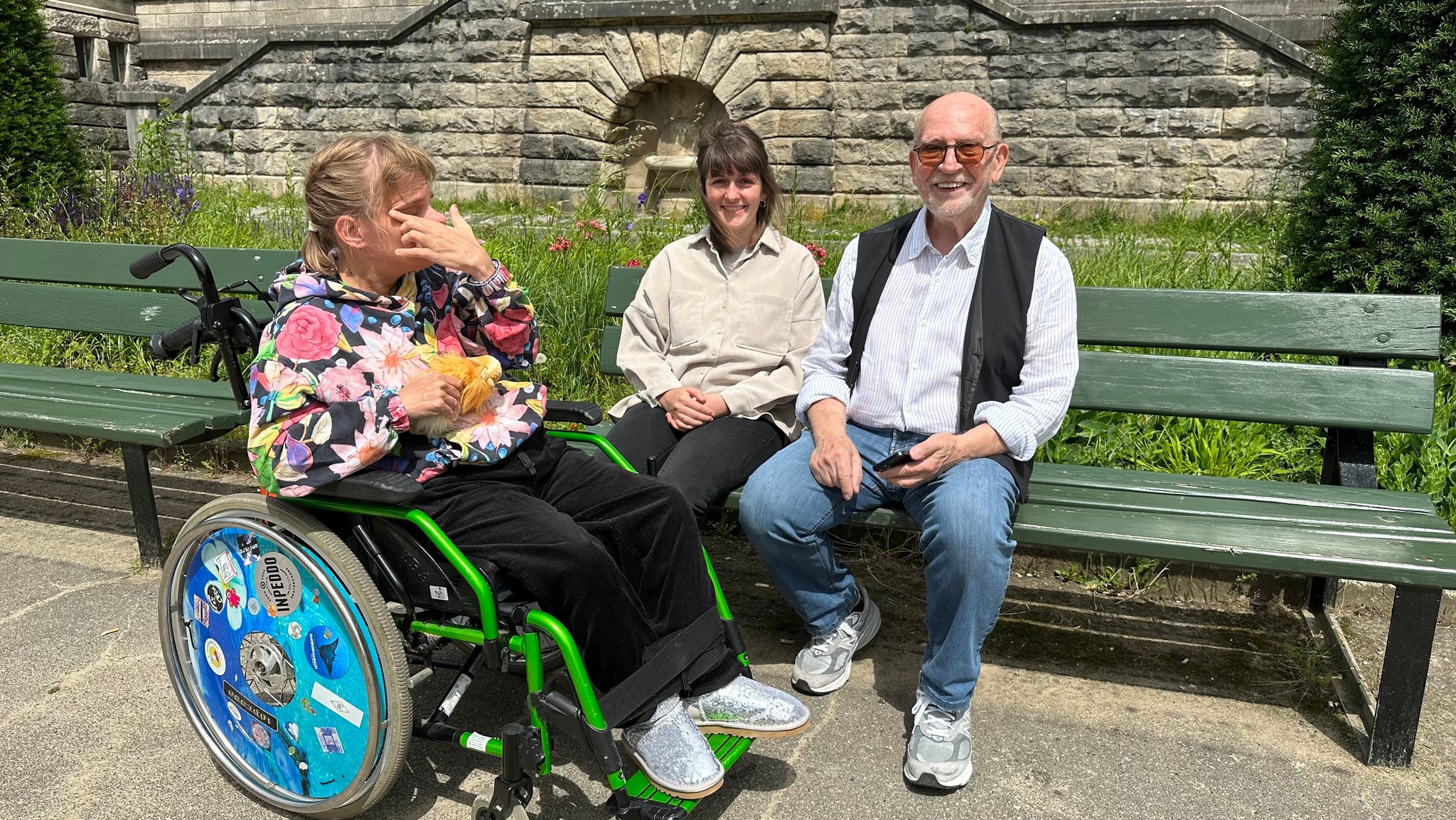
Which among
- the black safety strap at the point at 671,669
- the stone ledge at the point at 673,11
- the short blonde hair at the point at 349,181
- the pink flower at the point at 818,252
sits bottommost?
the black safety strap at the point at 671,669

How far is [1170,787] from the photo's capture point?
95.8 inches

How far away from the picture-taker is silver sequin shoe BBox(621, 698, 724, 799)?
209 cm

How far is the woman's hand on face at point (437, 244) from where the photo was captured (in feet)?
7.40

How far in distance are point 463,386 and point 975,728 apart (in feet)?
5.23

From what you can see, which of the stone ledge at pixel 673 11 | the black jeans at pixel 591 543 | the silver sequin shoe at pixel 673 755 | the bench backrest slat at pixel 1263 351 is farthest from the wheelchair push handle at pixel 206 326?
the stone ledge at pixel 673 11

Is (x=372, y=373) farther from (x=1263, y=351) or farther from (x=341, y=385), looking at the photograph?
(x=1263, y=351)

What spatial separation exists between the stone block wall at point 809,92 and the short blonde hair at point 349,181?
28.3ft

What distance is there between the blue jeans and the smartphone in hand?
87 millimetres

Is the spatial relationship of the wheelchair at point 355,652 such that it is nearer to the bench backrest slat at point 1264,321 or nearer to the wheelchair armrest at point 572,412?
the wheelchair armrest at point 572,412

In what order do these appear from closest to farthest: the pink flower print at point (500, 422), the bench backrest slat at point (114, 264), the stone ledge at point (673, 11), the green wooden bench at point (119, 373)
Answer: the pink flower print at point (500, 422)
the green wooden bench at point (119, 373)
the bench backrest slat at point (114, 264)
the stone ledge at point (673, 11)

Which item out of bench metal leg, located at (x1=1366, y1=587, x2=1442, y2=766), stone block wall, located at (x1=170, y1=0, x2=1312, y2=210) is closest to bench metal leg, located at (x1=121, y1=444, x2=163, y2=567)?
bench metal leg, located at (x1=1366, y1=587, x2=1442, y2=766)

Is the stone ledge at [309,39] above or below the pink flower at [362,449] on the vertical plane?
above

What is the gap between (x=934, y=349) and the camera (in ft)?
9.06

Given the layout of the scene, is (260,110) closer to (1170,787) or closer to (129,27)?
(129,27)
